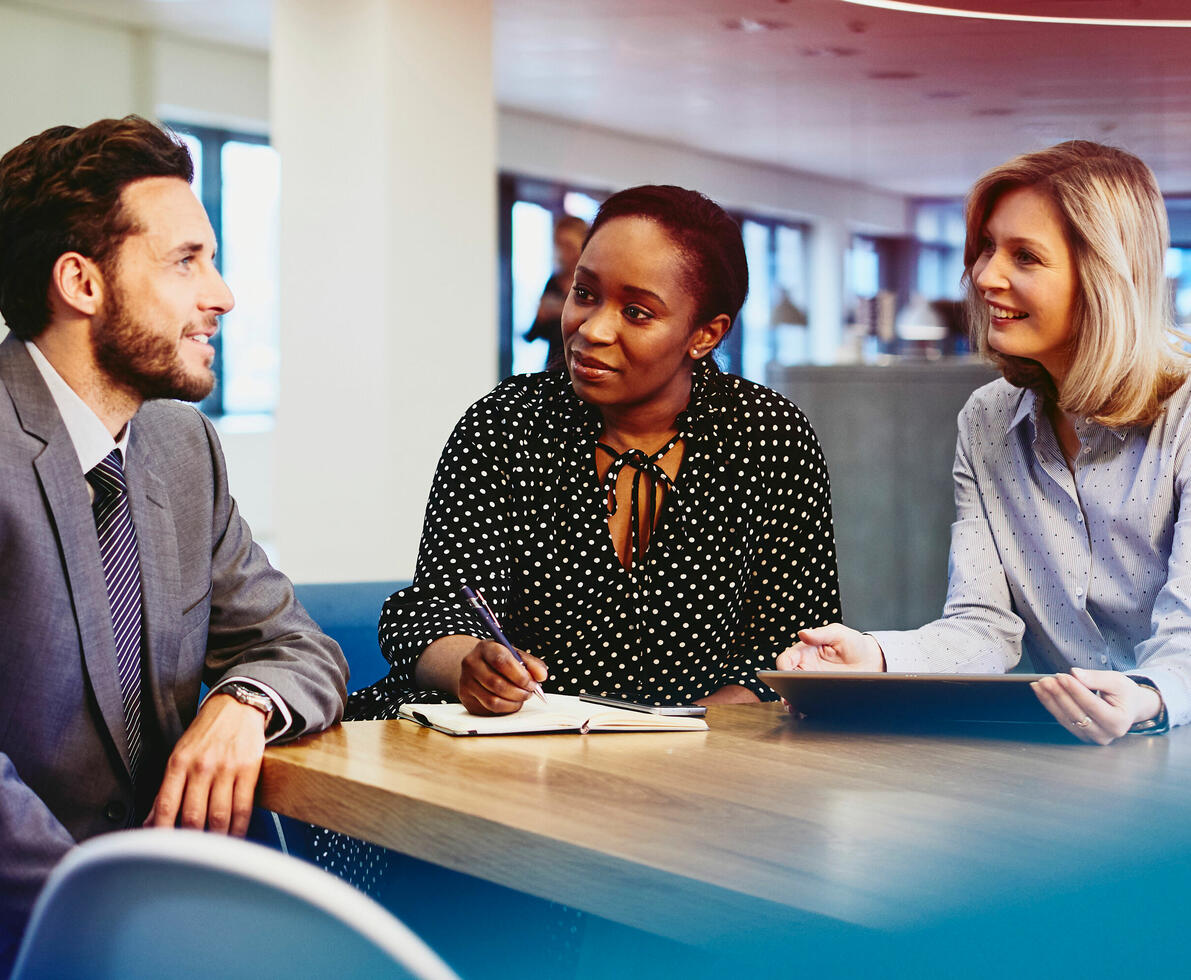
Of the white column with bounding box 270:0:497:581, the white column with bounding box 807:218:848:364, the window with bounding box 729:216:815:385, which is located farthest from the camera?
the white column with bounding box 807:218:848:364

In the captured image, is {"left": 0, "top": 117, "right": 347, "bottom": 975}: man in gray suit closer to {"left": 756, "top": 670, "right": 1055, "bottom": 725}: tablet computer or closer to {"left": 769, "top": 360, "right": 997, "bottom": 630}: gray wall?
{"left": 756, "top": 670, "right": 1055, "bottom": 725}: tablet computer

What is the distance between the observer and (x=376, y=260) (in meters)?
5.51

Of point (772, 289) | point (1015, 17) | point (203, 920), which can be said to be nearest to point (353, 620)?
point (203, 920)

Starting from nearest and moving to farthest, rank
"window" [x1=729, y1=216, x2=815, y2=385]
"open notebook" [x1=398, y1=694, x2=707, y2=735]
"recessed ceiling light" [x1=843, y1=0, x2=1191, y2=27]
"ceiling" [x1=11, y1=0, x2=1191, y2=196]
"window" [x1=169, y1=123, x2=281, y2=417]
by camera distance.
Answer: "open notebook" [x1=398, y1=694, x2=707, y2=735] < "recessed ceiling light" [x1=843, y1=0, x2=1191, y2=27] < "ceiling" [x1=11, y1=0, x2=1191, y2=196] < "window" [x1=169, y1=123, x2=281, y2=417] < "window" [x1=729, y1=216, x2=815, y2=385]

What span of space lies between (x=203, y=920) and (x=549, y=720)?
0.72 m

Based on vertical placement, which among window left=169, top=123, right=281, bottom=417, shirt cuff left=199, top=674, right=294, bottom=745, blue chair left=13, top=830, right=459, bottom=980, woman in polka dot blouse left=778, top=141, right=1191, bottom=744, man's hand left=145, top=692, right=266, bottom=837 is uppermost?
window left=169, top=123, right=281, bottom=417

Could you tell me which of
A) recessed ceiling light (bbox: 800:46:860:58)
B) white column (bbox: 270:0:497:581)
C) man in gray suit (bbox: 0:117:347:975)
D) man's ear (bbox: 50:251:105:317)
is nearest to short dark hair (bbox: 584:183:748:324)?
man in gray suit (bbox: 0:117:347:975)

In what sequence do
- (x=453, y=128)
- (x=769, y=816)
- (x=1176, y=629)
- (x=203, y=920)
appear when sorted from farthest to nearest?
1. (x=453, y=128)
2. (x=1176, y=629)
3. (x=769, y=816)
4. (x=203, y=920)

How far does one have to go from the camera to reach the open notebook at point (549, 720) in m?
1.37

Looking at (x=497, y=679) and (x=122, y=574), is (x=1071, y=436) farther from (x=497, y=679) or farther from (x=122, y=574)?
(x=122, y=574)

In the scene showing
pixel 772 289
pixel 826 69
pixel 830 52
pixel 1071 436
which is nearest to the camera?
pixel 1071 436

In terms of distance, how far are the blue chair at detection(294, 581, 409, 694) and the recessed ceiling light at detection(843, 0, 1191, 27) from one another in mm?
6336

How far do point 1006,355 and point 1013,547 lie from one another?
28cm

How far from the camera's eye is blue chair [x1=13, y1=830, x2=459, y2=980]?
634mm
